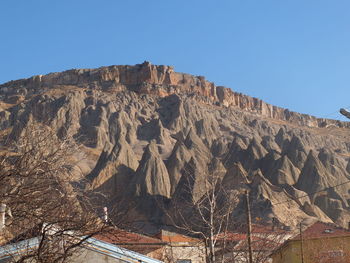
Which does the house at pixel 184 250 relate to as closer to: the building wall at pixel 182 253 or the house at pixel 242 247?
the building wall at pixel 182 253

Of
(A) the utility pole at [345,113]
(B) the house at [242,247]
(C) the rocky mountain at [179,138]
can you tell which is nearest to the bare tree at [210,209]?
(B) the house at [242,247]

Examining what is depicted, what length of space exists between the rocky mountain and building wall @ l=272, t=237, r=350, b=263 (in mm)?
12043

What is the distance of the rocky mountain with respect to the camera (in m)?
69.5

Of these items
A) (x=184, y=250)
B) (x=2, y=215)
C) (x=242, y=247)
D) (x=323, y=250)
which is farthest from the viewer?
(x=184, y=250)

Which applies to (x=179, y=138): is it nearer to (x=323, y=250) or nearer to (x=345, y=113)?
(x=323, y=250)

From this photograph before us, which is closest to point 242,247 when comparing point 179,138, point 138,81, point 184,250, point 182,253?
point 182,253

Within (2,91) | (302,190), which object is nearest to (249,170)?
(302,190)

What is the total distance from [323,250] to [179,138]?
82218mm

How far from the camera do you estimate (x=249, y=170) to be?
3285 inches

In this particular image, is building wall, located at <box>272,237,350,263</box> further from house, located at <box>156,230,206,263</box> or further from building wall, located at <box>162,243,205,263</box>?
building wall, located at <box>162,243,205,263</box>

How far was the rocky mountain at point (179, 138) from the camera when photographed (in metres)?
69.5

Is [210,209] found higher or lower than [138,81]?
lower

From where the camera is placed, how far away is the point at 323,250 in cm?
2647

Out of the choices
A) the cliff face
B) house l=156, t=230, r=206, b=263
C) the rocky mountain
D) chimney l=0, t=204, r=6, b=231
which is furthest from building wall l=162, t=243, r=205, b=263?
the cliff face
